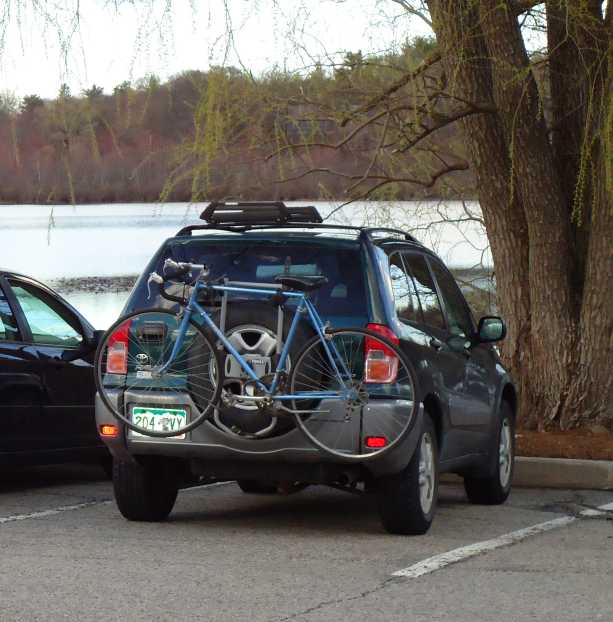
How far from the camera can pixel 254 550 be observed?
7777 mm

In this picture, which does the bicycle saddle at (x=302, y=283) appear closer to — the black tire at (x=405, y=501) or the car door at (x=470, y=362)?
the black tire at (x=405, y=501)

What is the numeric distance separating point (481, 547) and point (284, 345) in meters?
1.53

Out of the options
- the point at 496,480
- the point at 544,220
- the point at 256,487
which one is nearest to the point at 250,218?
the point at 256,487

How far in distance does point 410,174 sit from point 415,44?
2.54 meters

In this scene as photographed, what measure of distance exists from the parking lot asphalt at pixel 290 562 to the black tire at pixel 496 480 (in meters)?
0.16

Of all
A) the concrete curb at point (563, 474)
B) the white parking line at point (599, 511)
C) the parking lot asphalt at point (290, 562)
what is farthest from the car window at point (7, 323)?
the white parking line at point (599, 511)

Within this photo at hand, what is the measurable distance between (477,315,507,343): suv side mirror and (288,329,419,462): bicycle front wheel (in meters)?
1.96

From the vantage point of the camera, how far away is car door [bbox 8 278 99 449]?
1051cm

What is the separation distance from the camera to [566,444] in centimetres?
1241

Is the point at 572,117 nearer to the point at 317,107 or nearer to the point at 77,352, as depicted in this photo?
the point at 317,107

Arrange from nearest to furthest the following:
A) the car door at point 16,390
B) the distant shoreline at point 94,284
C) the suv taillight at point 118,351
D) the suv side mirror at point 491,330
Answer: the suv taillight at point 118,351 → the suv side mirror at point 491,330 → the car door at point 16,390 → the distant shoreline at point 94,284

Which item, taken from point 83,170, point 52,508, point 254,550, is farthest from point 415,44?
point 254,550

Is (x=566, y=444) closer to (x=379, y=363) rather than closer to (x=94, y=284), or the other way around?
(x=379, y=363)

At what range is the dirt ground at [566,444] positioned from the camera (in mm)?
11938
